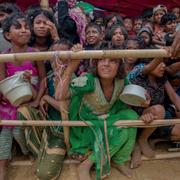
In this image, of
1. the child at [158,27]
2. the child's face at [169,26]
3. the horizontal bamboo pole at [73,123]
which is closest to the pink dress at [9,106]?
the horizontal bamboo pole at [73,123]

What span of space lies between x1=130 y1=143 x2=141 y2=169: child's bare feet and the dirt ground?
0.03 m

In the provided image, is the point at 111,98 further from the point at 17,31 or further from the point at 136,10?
the point at 136,10

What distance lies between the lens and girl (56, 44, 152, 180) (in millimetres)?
2174

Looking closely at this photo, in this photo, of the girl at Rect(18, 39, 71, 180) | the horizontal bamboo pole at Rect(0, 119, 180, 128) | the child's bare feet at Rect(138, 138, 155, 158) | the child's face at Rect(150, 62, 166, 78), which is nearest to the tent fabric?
the child's face at Rect(150, 62, 166, 78)

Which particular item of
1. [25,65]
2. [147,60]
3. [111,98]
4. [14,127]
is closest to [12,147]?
[14,127]

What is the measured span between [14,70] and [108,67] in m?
0.69

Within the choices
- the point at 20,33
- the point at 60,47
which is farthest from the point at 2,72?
the point at 60,47

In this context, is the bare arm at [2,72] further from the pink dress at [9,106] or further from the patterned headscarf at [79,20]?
the patterned headscarf at [79,20]

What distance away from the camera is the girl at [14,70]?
7.36ft

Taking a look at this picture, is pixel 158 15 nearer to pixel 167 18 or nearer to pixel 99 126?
pixel 167 18

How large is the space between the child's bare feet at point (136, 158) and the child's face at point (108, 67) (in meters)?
0.56

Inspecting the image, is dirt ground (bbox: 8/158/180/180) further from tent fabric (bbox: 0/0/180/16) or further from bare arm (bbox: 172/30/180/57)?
tent fabric (bbox: 0/0/180/16)

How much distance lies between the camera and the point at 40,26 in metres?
2.94

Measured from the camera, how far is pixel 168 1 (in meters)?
6.19
